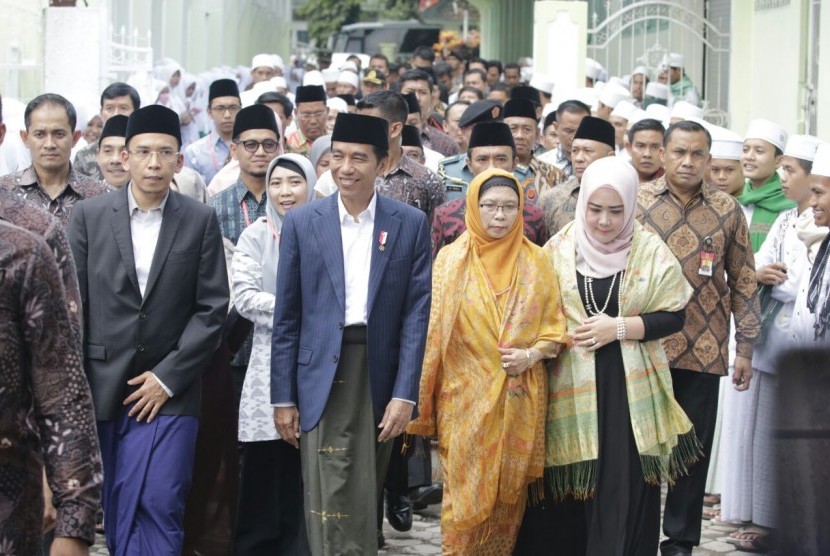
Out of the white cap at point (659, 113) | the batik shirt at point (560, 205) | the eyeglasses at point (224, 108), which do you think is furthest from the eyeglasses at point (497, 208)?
the white cap at point (659, 113)

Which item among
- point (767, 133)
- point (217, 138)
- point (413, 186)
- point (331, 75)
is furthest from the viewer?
point (331, 75)

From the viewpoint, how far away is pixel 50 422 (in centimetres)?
372

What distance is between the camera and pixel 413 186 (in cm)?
796

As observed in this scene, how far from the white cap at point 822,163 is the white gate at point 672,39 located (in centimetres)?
788

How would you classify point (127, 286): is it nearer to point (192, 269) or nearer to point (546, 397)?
point (192, 269)

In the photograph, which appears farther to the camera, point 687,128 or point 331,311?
point 687,128

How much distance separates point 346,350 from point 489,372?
0.70 metres

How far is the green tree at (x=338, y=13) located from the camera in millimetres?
45281

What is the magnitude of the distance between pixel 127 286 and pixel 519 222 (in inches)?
68.7

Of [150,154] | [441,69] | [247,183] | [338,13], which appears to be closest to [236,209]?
[247,183]

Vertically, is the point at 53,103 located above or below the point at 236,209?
above

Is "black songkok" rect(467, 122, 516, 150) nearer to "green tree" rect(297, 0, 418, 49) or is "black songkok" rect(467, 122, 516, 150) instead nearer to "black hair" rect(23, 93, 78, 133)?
"black hair" rect(23, 93, 78, 133)

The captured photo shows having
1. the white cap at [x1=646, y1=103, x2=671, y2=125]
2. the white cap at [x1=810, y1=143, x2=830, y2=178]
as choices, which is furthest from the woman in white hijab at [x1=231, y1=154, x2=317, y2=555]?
the white cap at [x1=646, y1=103, x2=671, y2=125]

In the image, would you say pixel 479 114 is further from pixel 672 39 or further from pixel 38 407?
pixel 672 39
